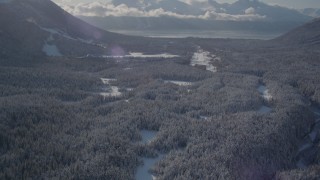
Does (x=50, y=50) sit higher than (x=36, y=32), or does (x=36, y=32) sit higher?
(x=36, y=32)

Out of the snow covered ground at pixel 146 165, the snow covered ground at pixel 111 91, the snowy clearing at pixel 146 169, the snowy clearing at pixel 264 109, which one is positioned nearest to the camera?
the snowy clearing at pixel 146 169

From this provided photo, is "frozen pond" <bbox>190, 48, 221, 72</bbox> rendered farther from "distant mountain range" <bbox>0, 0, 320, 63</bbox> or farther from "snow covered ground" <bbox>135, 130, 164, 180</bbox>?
"snow covered ground" <bbox>135, 130, 164, 180</bbox>

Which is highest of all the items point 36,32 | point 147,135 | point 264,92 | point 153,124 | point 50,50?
point 36,32

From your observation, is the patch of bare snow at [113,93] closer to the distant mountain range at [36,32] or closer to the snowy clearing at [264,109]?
the snowy clearing at [264,109]

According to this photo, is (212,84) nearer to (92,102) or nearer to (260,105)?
(260,105)

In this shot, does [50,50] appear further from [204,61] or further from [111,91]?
[111,91]

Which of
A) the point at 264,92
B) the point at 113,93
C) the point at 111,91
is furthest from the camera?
the point at 264,92

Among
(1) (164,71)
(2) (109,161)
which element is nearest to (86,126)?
(2) (109,161)

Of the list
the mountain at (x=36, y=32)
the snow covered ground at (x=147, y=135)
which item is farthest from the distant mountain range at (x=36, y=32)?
the snow covered ground at (x=147, y=135)

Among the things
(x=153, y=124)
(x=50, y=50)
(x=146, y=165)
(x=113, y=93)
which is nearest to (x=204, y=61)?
(x=50, y=50)

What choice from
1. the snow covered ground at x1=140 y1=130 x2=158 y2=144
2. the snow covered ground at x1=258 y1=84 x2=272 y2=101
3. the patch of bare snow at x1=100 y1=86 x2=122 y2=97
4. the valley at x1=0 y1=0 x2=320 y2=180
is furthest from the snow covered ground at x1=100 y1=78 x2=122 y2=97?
the snow covered ground at x1=258 y1=84 x2=272 y2=101
